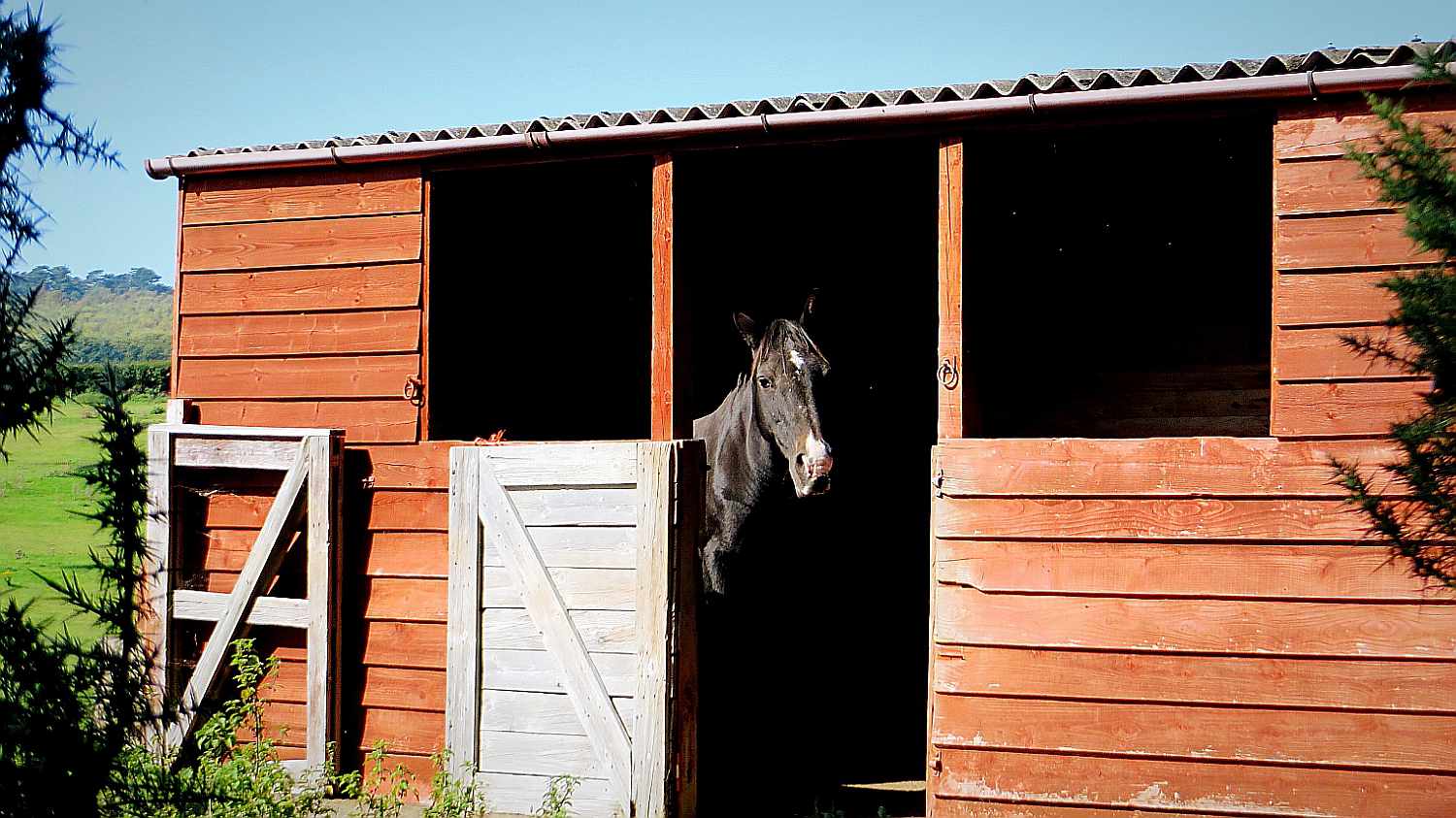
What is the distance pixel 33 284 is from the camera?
8.70 feet

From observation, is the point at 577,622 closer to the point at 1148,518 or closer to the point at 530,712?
the point at 530,712

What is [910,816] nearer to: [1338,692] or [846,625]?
[1338,692]

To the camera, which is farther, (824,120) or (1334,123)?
(824,120)

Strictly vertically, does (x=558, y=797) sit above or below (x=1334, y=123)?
below

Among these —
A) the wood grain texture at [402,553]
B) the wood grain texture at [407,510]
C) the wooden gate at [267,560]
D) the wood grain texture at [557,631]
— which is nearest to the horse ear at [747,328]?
the wood grain texture at [557,631]

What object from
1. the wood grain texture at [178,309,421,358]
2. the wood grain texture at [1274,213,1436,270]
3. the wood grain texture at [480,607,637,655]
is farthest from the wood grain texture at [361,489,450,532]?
the wood grain texture at [1274,213,1436,270]

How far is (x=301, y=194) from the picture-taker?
20.2 ft

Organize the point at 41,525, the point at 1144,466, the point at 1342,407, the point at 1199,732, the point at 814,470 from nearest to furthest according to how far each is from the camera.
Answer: the point at 1342,407 < the point at 1199,732 < the point at 1144,466 < the point at 814,470 < the point at 41,525

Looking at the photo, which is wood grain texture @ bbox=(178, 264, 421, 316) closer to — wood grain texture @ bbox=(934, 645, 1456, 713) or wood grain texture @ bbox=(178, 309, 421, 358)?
wood grain texture @ bbox=(178, 309, 421, 358)

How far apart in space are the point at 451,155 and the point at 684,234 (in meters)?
1.26

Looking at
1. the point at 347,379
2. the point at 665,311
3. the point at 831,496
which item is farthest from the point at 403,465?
the point at 831,496

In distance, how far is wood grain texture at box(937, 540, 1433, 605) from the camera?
4.62 m

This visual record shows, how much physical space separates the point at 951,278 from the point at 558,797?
290cm

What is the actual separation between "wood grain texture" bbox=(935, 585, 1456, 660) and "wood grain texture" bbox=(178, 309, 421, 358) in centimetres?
304
